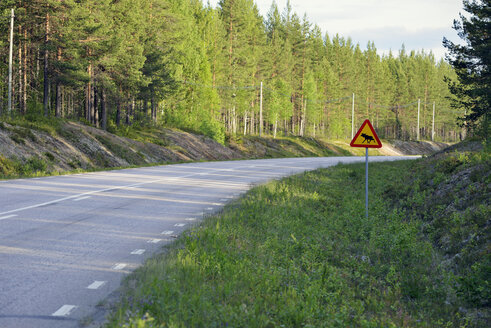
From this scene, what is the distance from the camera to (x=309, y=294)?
4.94 m

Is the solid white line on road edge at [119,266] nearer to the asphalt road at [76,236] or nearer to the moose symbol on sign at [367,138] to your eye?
the asphalt road at [76,236]

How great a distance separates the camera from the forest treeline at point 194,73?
32.6m

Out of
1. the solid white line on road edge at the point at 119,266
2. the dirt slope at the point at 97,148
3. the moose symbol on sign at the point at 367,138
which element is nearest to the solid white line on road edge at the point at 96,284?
the solid white line on road edge at the point at 119,266

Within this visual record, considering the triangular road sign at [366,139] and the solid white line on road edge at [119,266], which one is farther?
the triangular road sign at [366,139]

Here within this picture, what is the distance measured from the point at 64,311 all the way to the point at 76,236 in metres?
3.38

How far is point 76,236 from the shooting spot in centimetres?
738

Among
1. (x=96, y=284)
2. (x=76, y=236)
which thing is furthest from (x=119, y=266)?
(x=76, y=236)

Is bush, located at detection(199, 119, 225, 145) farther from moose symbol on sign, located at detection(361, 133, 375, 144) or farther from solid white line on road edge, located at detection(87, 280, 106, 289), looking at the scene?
solid white line on road edge, located at detection(87, 280, 106, 289)

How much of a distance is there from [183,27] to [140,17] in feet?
38.8

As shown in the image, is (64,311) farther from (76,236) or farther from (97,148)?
(97,148)

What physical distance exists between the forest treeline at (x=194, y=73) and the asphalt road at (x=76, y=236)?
1538 centimetres

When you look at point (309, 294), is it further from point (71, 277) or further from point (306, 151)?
point (306, 151)

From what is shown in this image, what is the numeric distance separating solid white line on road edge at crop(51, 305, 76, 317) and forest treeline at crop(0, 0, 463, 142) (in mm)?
23204

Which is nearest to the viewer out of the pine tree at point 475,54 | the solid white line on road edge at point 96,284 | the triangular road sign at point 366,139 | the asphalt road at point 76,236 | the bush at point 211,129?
the asphalt road at point 76,236
